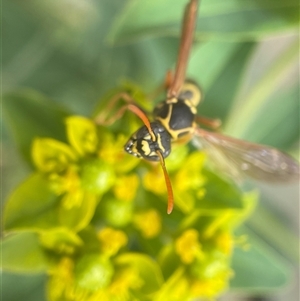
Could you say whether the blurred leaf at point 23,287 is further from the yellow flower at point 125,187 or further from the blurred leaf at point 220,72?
the blurred leaf at point 220,72

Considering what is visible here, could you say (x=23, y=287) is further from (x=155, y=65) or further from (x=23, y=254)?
(x=155, y=65)

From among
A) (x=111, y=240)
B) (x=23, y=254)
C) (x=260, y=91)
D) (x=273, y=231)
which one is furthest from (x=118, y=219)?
(x=273, y=231)

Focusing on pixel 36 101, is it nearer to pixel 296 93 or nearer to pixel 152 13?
pixel 152 13

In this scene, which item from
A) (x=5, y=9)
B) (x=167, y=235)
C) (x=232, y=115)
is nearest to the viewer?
(x=167, y=235)

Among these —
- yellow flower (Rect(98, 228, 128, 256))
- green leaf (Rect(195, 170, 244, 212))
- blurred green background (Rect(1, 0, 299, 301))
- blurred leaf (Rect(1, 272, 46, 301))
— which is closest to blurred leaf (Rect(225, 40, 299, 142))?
blurred green background (Rect(1, 0, 299, 301))

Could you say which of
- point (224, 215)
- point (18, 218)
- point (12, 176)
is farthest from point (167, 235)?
point (12, 176)
